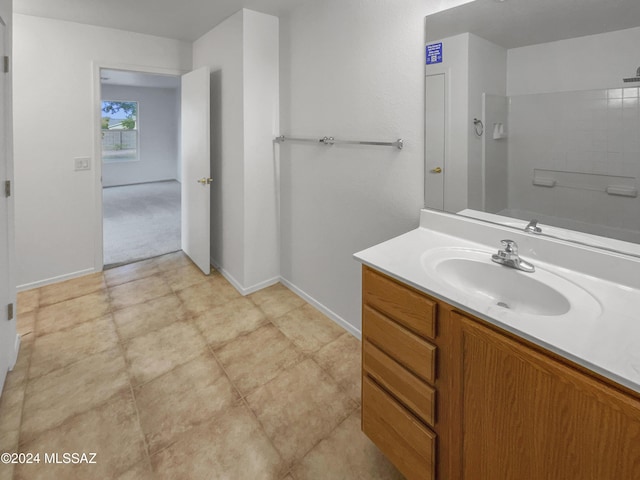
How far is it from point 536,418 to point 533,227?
780mm

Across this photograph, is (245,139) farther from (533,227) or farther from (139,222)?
(139,222)

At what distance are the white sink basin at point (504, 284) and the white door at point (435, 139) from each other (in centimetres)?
36

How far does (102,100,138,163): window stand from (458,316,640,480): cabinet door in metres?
9.22

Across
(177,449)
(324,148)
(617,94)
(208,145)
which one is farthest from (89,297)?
(617,94)

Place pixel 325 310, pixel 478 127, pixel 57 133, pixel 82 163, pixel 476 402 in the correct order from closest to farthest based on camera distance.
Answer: pixel 476 402 → pixel 478 127 → pixel 325 310 → pixel 57 133 → pixel 82 163

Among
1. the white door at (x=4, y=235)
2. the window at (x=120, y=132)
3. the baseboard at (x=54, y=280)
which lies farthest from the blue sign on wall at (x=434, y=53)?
the window at (x=120, y=132)

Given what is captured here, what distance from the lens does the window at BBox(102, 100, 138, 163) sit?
809 cm

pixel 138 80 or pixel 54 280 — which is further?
pixel 138 80

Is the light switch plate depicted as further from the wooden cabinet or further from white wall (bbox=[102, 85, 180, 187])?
white wall (bbox=[102, 85, 180, 187])

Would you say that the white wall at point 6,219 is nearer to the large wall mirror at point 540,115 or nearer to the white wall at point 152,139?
the large wall mirror at point 540,115

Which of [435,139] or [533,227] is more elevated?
[435,139]

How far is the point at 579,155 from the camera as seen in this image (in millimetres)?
1253

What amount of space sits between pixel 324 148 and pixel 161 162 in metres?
7.77

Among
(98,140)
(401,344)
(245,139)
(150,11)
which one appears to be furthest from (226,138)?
(401,344)
